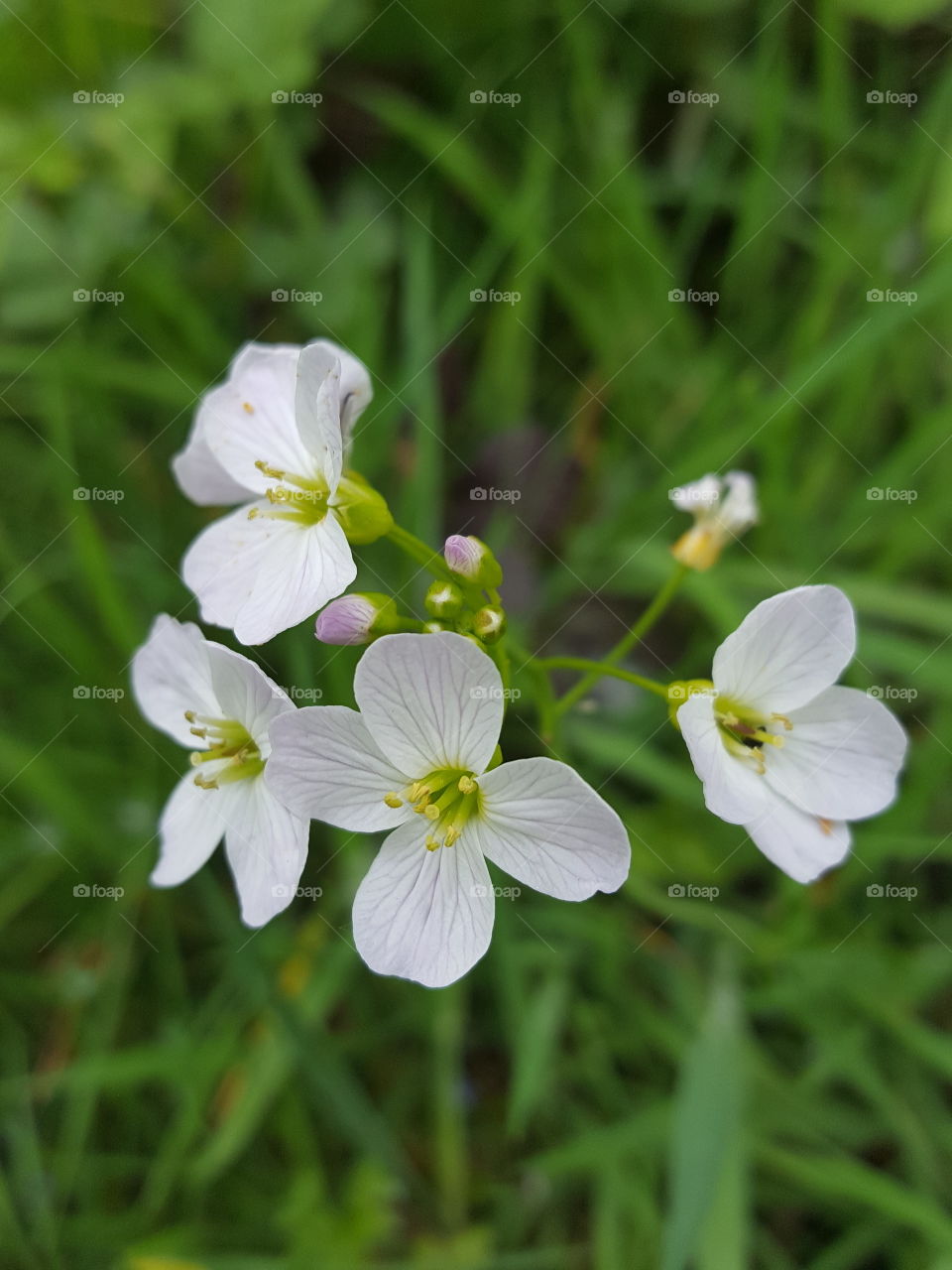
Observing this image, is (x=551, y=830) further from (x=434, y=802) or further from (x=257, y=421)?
(x=257, y=421)

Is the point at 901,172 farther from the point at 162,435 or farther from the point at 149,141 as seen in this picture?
→ the point at 162,435

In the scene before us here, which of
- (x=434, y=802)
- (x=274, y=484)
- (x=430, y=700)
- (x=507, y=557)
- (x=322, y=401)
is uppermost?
(x=322, y=401)

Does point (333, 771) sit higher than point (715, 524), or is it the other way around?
point (715, 524)

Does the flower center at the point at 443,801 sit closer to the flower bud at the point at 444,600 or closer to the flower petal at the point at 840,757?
the flower bud at the point at 444,600

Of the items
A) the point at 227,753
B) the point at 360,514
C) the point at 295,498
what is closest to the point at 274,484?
the point at 295,498

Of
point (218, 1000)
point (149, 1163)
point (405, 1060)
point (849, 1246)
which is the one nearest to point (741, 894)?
point (849, 1246)

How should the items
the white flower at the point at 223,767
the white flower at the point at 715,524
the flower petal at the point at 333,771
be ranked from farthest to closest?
the white flower at the point at 715,524, the white flower at the point at 223,767, the flower petal at the point at 333,771

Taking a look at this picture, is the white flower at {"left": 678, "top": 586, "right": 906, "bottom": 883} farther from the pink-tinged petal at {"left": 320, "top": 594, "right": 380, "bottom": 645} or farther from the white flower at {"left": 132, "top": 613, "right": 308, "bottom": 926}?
the white flower at {"left": 132, "top": 613, "right": 308, "bottom": 926}

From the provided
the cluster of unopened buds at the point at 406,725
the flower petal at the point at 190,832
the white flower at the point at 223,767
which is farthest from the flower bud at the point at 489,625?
the flower petal at the point at 190,832
